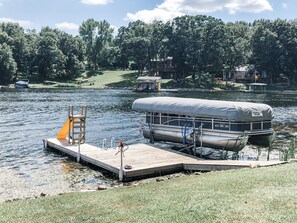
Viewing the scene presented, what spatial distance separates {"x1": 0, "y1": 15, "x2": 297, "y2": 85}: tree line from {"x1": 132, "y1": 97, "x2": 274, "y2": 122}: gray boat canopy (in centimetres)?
9957

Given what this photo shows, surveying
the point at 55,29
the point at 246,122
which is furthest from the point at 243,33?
the point at 246,122

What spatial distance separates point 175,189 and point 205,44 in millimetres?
117613

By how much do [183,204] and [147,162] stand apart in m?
11.0

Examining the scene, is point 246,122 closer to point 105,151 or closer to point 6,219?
point 105,151

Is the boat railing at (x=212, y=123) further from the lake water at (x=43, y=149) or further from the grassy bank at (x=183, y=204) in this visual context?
the grassy bank at (x=183, y=204)

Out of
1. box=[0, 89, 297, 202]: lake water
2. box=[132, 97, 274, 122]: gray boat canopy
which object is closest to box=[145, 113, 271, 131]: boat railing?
box=[132, 97, 274, 122]: gray boat canopy

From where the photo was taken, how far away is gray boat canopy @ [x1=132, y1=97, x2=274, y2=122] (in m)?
24.8

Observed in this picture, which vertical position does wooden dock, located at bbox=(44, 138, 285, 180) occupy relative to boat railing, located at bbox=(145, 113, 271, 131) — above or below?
below

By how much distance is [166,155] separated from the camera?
81.0 ft

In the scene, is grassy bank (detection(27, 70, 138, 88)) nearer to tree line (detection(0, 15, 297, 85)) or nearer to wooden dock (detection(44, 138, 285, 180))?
tree line (detection(0, 15, 297, 85))

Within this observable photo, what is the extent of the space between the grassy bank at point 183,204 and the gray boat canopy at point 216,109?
9.54m

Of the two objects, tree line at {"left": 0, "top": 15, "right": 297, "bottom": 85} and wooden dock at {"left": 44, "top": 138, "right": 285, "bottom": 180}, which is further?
tree line at {"left": 0, "top": 15, "right": 297, "bottom": 85}

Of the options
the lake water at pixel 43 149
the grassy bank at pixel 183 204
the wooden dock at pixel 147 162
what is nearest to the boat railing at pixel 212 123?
the wooden dock at pixel 147 162

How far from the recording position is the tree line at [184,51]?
417ft
